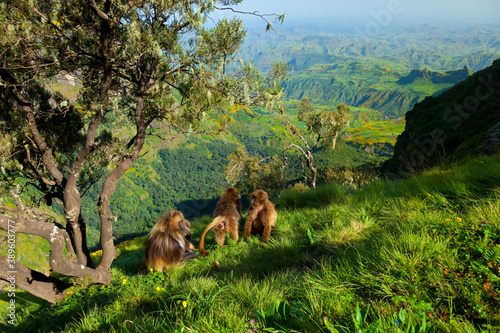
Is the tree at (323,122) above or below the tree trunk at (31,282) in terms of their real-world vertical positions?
above

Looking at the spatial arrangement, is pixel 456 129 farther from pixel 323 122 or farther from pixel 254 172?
pixel 254 172

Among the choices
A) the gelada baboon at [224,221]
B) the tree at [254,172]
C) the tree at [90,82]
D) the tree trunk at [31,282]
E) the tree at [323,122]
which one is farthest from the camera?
the tree at [254,172]

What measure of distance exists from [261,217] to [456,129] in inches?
951

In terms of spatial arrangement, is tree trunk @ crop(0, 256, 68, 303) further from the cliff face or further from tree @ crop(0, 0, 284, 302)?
the cliff face

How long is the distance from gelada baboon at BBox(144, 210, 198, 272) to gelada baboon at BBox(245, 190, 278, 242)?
60.1 inches

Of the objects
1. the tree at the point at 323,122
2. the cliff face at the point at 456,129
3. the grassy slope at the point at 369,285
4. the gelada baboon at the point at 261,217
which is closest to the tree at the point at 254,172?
the tree at the point at 323,122

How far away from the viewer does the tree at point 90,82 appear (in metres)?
5.35

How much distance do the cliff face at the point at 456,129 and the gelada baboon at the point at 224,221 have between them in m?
4.94

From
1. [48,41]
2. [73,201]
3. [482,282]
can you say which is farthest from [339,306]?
[48,41]

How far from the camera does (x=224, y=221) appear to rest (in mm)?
6395

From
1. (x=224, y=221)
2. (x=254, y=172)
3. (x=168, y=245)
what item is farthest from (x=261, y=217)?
(x=254, y=172)

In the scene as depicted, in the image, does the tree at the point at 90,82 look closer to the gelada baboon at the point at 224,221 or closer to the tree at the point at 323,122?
the gelada baboon at the point at 224,221

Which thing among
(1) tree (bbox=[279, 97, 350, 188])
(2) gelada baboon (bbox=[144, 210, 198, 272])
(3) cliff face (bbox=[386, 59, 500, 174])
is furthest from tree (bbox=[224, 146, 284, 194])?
(2) gelada baboon (bbox=[144, 210, 198, 272])

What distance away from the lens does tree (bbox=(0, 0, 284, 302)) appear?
5.35 m
